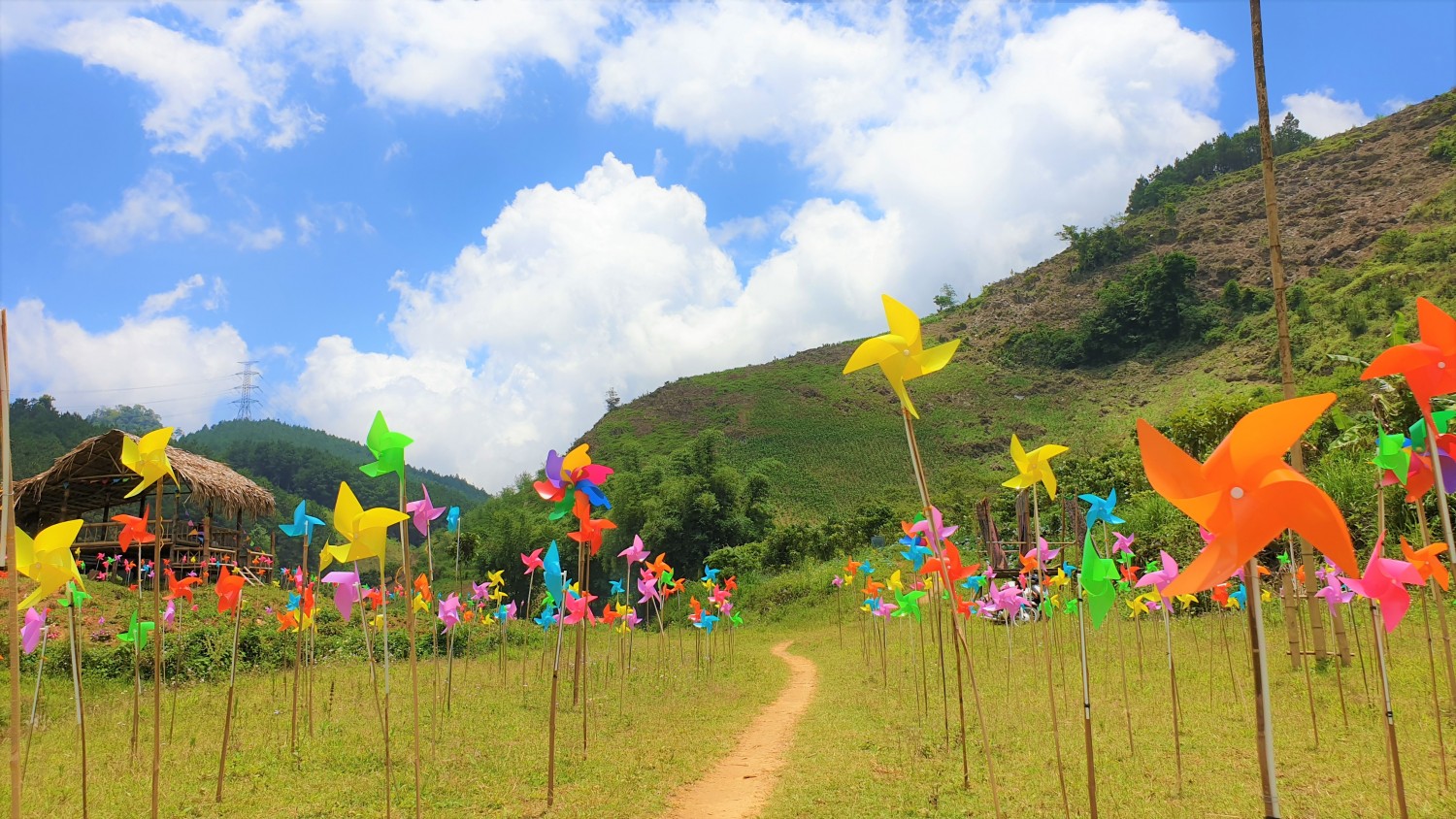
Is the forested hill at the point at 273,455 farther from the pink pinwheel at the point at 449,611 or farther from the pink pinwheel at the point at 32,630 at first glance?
the pink pinwheel at the point at 32,630

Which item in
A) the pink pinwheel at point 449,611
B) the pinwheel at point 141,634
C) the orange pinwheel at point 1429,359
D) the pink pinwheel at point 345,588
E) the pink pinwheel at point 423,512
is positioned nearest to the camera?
the orange pinwheel at point 1429,359

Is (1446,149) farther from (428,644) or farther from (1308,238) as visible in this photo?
(428,644)

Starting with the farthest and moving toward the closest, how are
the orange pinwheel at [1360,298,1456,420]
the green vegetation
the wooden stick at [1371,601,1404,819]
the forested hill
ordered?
the green vegetation → the forested hill → the wooden stick at [1371,601,1404,819] → the orange pinwheel at [1360,298,1456,420]

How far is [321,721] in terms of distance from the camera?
26.2ft

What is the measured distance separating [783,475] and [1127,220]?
4735 centimetres

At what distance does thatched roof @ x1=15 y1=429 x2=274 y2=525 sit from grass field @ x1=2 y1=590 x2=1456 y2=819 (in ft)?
29.0

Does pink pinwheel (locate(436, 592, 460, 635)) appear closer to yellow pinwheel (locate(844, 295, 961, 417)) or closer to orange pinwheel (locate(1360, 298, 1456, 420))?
yellow pinwheel (locate(844, 295, 961, 417))

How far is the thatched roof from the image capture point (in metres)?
17.3

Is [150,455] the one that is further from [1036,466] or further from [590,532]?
[1036,466]

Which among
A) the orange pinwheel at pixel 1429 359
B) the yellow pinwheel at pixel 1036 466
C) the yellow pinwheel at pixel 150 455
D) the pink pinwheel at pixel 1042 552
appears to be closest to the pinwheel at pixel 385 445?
the yellow pinwheel at pixel 150 455

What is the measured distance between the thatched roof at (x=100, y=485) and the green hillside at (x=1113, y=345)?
61.6 ft

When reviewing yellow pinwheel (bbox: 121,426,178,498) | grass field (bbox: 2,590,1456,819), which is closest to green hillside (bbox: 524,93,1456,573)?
grass field (bbox: 2,590,1456,819)

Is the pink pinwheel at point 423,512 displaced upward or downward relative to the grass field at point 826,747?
upward

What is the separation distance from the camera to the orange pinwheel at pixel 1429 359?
2994 mm
